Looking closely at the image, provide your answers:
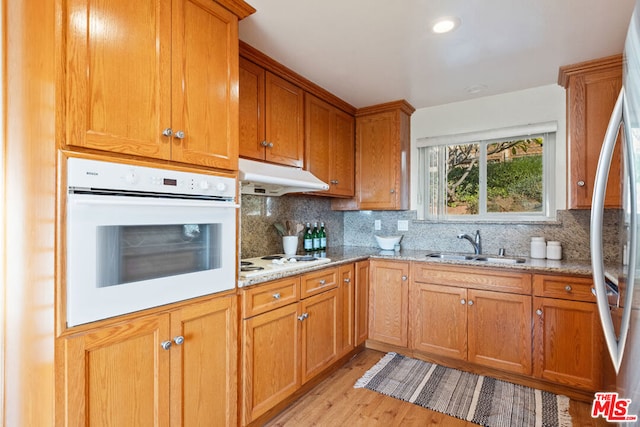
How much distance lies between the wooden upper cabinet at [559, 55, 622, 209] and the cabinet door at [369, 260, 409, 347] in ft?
4.46

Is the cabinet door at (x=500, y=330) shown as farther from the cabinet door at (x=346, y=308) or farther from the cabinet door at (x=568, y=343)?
the cabinet door at (x=346, y=308)

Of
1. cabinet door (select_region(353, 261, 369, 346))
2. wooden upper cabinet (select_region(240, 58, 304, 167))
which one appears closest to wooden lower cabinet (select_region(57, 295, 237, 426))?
wooden upper cabinet (select_region(240, 58, 304, 167))

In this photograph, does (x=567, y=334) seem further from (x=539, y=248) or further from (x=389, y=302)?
(x=389, y=302)

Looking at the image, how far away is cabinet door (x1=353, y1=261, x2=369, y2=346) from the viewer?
8.93 ft

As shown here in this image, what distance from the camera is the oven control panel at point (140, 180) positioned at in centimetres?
108

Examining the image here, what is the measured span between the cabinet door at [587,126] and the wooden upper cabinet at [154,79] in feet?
7.64

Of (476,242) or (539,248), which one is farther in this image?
(476,242)

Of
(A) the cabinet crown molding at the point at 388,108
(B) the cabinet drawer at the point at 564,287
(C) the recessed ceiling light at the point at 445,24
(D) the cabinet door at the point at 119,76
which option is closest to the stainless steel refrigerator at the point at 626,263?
(C) the recessed ceiling light at the point at 445,24

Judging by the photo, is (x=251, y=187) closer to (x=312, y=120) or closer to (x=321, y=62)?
(x=312, y=120)

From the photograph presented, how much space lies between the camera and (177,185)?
1359 mm

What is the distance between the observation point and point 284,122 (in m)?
2.40

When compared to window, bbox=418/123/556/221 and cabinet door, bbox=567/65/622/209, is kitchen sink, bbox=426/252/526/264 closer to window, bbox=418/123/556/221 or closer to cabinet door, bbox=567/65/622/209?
window, bbox=418/123/556/221

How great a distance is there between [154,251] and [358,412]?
5.23 feet

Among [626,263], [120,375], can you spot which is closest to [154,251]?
[120,375]
